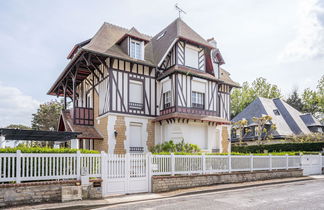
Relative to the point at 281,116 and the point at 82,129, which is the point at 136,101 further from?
the point at 281,116

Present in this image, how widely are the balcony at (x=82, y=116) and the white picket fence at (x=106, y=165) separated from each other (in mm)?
8367

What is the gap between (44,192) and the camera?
842 centimetres

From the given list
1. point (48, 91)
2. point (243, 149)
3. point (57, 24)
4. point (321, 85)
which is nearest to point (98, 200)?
point (57, 24)

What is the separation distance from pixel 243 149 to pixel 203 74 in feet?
42.0

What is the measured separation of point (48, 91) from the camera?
73.7ft

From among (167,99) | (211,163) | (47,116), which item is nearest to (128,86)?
(167,99)

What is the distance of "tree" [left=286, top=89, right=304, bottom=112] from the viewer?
4934 centimetres

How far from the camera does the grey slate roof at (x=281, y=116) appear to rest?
3141 centimetres

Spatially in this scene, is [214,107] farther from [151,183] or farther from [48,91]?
[48,91]

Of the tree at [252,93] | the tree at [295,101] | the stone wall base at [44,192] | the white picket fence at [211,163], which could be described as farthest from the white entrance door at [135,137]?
the tree at [295,101]

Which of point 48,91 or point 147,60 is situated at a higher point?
point 147,60

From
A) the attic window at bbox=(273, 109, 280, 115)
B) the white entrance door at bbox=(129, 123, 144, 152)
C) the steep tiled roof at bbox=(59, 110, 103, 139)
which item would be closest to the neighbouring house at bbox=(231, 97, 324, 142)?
the attic window at bbox=(273, 109, 280, 115)

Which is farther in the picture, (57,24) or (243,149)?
(243,149)

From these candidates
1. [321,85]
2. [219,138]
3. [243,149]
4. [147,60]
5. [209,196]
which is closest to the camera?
[209,196]
